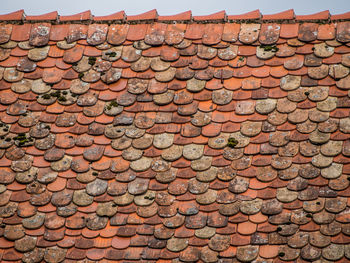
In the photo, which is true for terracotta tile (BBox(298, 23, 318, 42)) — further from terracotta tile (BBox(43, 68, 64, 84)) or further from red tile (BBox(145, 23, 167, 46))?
terracotta tile (BBox(43, 68, 64, 84))

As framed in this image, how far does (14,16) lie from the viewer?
734 centimetres

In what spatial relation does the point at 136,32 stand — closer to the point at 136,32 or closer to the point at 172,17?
the point at 136,32

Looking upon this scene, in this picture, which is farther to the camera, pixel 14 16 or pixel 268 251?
pixel 14 16

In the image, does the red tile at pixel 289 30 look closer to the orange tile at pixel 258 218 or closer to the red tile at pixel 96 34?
the red tile at pixel 96 34

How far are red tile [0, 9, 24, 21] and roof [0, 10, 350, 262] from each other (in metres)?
0.02

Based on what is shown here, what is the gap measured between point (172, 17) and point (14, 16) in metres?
1.86

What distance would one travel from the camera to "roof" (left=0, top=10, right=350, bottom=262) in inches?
226

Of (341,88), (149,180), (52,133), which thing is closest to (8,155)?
(52,133)

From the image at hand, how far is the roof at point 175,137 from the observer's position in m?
5.74

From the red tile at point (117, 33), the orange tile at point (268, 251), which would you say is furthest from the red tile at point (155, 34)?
the orange tile at point (268, 251)

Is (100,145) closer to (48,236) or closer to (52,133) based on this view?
(52,133)

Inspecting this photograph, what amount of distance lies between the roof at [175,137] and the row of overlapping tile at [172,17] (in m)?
0.02

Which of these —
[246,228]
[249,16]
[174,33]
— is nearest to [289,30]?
[249,16]

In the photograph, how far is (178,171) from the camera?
20.2 ft
